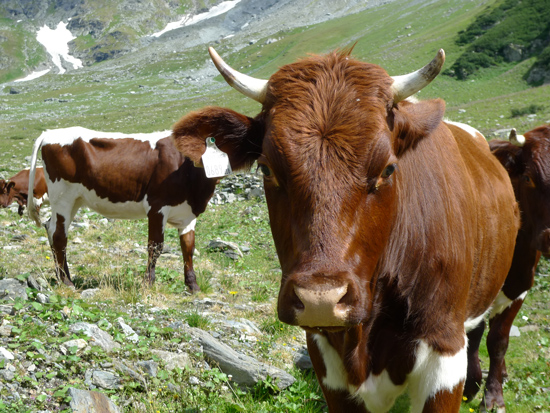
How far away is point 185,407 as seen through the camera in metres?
4.21

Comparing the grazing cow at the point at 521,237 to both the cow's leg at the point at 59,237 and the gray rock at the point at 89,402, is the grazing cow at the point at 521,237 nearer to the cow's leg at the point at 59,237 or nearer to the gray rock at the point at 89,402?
the gray rock at the point at 89,402

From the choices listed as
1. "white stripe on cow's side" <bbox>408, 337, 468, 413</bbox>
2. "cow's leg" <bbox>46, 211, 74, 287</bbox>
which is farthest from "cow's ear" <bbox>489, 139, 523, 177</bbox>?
"cow's leg" <bbox>46, 211, 74, 287</bbox>

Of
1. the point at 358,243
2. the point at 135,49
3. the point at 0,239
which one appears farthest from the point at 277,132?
the point at 135,49

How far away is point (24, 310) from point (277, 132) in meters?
3.68

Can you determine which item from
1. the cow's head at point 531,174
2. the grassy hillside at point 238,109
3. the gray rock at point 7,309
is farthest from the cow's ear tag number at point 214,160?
the cow's head at point 531,174

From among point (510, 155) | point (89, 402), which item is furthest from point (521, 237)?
point (89, 402)

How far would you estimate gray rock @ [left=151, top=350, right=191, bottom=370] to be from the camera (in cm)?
461

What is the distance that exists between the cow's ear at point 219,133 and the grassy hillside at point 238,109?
0.66 meters

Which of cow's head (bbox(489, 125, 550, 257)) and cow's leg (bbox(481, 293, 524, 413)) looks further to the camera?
cow's head (bbox(489, 125, 550, 257))

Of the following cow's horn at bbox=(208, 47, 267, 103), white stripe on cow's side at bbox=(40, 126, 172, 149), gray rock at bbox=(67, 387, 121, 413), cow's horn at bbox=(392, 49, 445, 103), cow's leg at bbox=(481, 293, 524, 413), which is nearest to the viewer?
cow's horn at bbox=(392, 49, 445, 103)

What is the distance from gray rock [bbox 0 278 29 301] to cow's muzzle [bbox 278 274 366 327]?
4086mm

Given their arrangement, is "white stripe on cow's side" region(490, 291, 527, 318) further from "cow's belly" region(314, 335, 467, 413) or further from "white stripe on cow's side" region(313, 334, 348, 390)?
"white stripe on cow's side" region(313, 334, 348, 390)

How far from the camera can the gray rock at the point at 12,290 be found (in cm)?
549

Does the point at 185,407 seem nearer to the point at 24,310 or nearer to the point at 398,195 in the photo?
the point at 24,310
